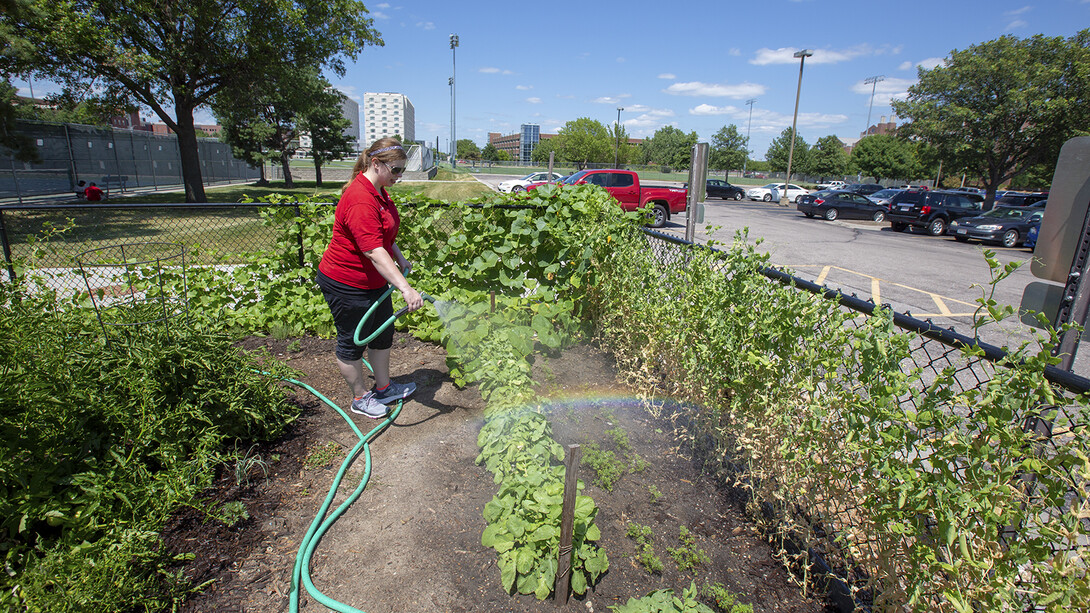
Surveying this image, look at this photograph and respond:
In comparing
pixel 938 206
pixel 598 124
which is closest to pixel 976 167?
pixel 938 206

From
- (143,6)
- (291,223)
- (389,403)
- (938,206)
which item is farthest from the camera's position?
(938,206)

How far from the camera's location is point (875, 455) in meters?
1.53

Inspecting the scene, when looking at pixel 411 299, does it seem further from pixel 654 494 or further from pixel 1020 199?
pixel 1020 199

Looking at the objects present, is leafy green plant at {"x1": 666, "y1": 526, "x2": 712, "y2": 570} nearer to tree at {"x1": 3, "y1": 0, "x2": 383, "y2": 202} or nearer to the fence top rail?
the fence top rail

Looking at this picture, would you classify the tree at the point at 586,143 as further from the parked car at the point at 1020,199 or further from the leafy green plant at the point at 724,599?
the leafy green plant at the point at 724,599

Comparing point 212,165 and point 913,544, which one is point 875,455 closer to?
point 913,544

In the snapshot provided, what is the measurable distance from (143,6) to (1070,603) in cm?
1862

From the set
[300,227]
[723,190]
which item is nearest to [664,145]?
[723,190]

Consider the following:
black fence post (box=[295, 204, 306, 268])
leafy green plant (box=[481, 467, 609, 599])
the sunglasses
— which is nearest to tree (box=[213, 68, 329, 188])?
black fence post (box=[295, 204, 306, 268])

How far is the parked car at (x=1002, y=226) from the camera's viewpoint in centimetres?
1584

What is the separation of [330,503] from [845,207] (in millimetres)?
25305

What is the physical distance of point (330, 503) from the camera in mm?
2381

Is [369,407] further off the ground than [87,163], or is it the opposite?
[87,163]

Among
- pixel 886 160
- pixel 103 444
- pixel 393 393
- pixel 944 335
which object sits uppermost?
pixel 886 160
